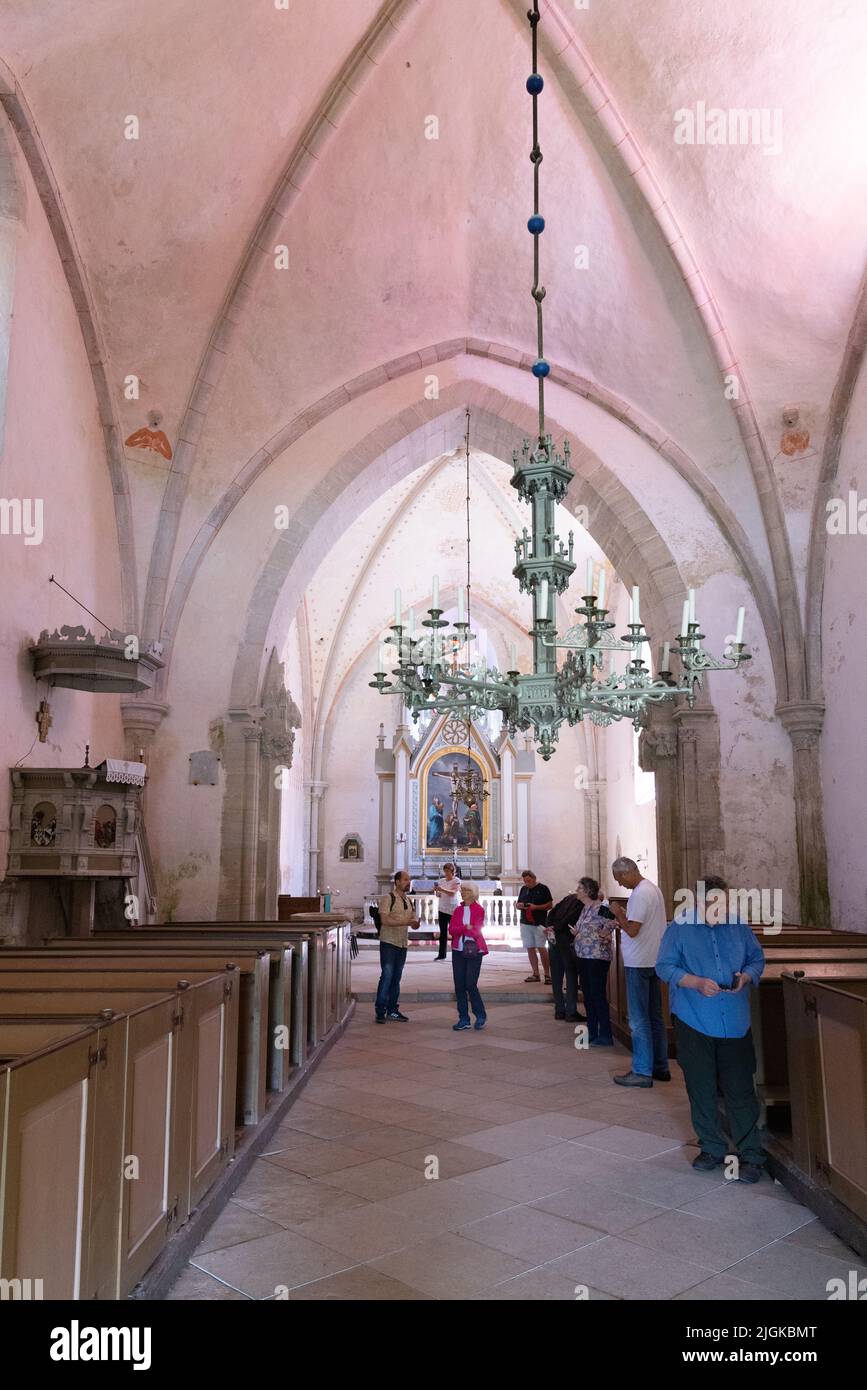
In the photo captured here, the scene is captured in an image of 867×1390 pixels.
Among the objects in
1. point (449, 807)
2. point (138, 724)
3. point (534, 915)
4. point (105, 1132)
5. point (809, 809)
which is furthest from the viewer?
point (449, 807)

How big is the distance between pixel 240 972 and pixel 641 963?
8.80 feet

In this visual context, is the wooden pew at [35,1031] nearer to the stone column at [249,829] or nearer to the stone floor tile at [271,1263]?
the stone floor tile at [271,1263]

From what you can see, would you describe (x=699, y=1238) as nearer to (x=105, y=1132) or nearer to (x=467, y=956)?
(x=105, y=1132)

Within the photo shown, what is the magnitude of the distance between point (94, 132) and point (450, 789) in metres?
14.3

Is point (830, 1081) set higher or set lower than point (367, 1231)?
higher

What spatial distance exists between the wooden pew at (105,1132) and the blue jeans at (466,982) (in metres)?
4.41

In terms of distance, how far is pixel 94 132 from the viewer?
8586mm

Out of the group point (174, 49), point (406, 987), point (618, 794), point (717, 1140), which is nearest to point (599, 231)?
point (174, 49)

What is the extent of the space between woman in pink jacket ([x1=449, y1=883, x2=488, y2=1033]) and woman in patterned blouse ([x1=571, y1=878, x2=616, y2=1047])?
39.4 inches

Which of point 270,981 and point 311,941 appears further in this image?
point 311,941

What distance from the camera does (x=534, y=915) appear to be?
1044cm

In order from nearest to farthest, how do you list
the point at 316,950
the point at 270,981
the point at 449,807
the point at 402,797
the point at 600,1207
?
1. the point at 600,1207
2. the point at 270,981
3. the point at 316,950
4. the point at 402,797
5. the point at 449,807

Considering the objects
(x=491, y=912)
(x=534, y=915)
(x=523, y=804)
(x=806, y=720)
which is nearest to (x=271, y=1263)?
(x=534, y=915)
